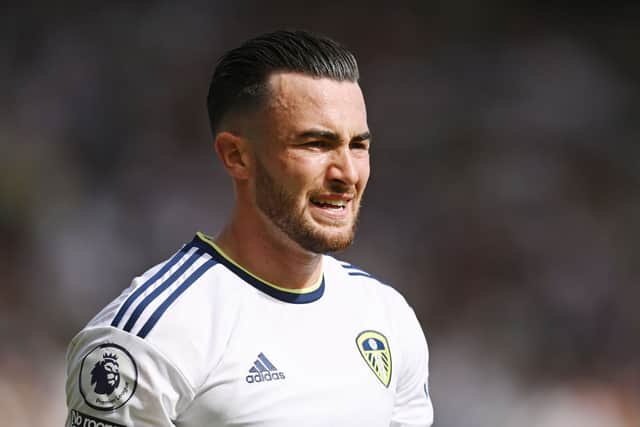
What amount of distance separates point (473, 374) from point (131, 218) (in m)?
2.72

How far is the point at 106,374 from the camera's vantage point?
1.97 meters

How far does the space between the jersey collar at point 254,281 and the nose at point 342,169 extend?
1.12 feet

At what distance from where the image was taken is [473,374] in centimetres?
635

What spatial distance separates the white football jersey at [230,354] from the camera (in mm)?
1964

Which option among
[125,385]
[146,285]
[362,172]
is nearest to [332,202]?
[362,172]

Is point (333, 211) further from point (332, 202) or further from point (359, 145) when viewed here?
point (359, 145)

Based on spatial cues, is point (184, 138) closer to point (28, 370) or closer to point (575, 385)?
point (28, 370)

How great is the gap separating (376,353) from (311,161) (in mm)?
598

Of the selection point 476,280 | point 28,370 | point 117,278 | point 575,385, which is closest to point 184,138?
point 117,278

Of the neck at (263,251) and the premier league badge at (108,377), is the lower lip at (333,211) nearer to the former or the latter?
the neck at (263,251)

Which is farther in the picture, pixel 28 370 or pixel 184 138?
pixel 184 138

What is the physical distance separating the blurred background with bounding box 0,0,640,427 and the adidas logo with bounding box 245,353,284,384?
3.87 meters

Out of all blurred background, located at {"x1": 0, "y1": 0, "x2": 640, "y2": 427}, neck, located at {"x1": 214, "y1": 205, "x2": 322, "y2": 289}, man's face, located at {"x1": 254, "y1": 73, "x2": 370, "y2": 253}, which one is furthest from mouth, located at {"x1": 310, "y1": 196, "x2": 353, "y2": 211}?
blurred background, located at {"x1": 0, "y1": 0, "x2": 640, "y2": 427}

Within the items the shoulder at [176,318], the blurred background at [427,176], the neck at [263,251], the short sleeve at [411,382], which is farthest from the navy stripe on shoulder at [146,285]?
the blurred background at [427,176]
